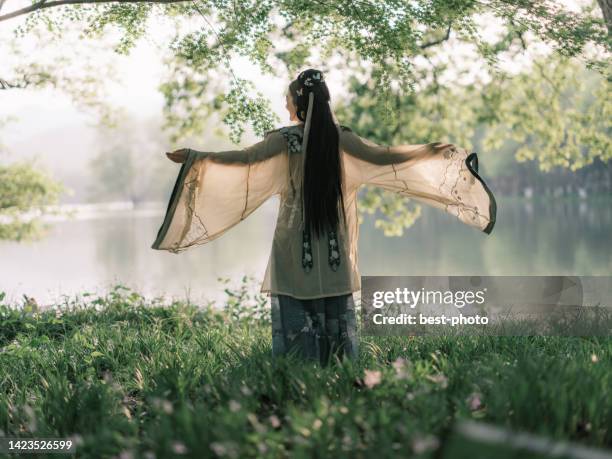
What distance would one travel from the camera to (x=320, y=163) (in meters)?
3.67

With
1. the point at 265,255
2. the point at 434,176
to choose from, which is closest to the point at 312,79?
the point at 434,176

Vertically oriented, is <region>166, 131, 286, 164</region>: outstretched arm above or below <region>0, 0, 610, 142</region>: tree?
below

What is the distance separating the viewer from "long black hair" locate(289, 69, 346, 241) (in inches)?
144

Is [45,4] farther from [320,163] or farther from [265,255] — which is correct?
[265,255]

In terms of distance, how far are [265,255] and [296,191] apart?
23.0 meters

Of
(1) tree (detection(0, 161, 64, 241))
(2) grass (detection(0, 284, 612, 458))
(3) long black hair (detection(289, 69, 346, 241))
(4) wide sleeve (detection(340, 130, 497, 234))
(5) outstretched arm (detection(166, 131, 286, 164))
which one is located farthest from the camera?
(1) tree (detection(0, 161, 64, 241))

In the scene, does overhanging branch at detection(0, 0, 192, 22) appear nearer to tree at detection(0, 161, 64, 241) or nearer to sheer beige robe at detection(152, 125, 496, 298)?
sheer beige robe at detection(152, 125, 496, 298)

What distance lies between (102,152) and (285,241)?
6071 cm

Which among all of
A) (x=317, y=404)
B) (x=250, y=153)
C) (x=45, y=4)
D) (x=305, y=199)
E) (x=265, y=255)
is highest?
(x=45, y=4)

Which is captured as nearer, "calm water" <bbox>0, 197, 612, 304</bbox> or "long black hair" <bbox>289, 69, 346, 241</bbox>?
"long black hair" <bbox>289, 69, 346, 241</bbox>

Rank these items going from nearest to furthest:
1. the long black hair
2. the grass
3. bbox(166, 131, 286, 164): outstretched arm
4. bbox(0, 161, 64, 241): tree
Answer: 1. the grass
2. the long black hair
3. bbox(166, 131, 286, 164): outstretched arm
4. bbox(0, 161, 64, 241): tree

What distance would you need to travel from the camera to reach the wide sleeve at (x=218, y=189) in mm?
3812

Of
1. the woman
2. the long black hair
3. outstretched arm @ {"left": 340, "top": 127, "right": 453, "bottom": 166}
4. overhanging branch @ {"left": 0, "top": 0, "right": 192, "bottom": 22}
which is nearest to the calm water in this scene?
overhanging branch @ {"left": 0, "top": 0, "right": 192, "bottom": 22}

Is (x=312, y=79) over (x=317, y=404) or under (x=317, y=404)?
over
